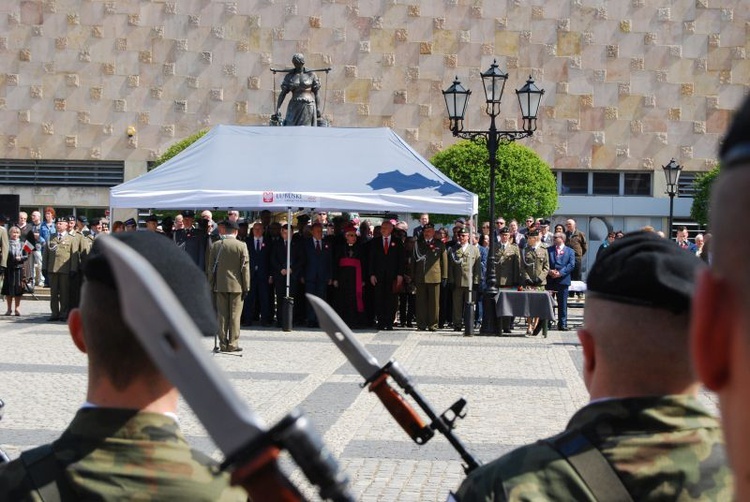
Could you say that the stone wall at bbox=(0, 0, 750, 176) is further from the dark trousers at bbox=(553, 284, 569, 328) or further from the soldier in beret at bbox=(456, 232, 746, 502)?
the soldier in beret at bbox=(456, 232, 746, 502)

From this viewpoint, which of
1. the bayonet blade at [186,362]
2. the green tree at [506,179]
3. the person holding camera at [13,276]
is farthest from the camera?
the green tree at [506,179]

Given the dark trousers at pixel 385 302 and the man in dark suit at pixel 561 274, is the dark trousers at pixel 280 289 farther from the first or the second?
the man in dark suit at pixel 561 274

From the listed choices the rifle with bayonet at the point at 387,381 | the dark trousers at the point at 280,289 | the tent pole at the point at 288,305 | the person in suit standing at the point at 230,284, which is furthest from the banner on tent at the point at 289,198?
the rifle with bayonet at the point at 387,381

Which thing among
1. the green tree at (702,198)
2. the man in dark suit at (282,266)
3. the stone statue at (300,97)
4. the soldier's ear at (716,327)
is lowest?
the man in dark suit at (282,266)

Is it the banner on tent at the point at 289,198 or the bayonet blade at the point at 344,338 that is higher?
the bayonet blade at the point at 344,338

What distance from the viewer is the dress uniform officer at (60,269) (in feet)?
73.2

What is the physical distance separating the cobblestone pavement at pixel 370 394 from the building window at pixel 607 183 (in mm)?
29133

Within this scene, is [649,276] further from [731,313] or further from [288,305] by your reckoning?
[288,305]

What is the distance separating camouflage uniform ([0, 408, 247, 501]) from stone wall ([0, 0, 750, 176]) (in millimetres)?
45593

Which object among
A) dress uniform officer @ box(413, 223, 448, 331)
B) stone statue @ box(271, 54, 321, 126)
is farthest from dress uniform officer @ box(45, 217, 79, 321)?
dress uniform officer @ box(413, 223, 448, 331)

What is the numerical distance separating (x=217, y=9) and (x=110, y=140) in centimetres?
665

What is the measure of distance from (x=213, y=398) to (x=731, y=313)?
52cm

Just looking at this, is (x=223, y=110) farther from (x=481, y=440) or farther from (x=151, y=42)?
(x=481, y=440)

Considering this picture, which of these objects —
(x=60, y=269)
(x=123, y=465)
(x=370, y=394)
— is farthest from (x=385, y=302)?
(x=123, y=465)
